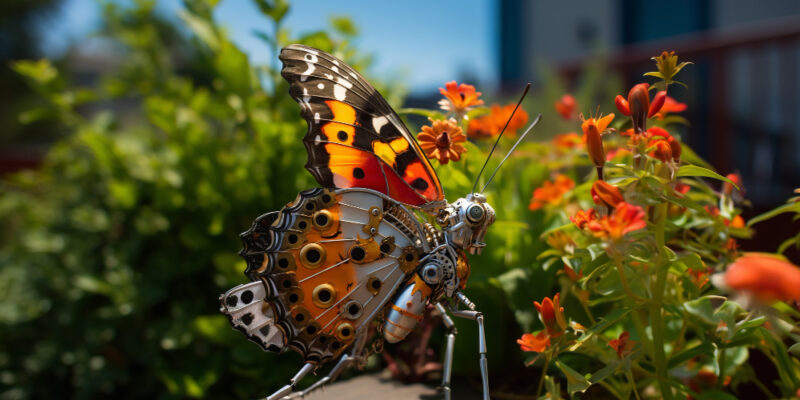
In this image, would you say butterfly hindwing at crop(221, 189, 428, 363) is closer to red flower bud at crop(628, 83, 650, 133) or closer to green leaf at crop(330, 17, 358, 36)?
red flower bud at crop(628, 83, 650, 133)

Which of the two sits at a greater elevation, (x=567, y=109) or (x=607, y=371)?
(x=567, y=109)

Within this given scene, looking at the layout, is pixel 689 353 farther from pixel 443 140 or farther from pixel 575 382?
pixel 443 140

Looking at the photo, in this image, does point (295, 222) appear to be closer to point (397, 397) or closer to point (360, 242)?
point (360, 242)

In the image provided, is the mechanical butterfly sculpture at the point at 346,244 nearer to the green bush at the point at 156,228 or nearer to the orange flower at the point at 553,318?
the orange flower at the point at 553,318

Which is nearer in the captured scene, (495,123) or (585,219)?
(585,219)

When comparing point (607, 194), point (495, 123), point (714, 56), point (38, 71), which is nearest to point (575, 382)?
point (607, 194)

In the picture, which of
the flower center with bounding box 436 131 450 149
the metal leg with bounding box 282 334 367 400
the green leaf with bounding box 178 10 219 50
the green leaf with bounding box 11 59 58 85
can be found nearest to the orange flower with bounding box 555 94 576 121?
the flower center with bounding box 436 131 450 149

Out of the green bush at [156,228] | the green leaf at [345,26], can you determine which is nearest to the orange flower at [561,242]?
the green bush at [156,228]
